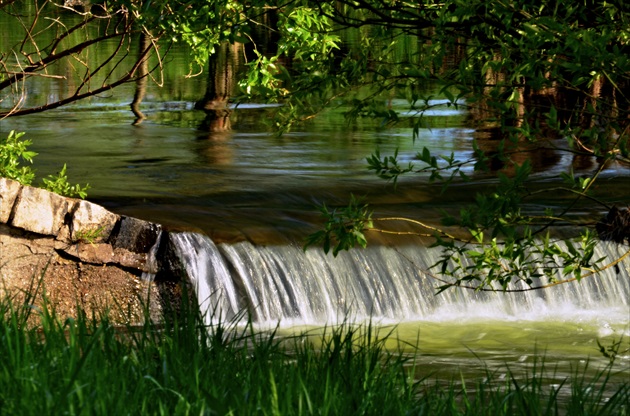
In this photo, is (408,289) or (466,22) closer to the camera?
(466,22)

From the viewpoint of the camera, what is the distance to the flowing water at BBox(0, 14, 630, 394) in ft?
31.2

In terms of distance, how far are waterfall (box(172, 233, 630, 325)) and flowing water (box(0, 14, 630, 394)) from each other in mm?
11

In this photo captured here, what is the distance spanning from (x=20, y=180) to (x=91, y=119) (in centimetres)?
934

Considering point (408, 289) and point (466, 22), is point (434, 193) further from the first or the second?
point (466, 22)

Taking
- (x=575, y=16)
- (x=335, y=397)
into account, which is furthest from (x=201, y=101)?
(x=335, y=397)

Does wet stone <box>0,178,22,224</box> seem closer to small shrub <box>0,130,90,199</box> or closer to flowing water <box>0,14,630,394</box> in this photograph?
small shrub <box>0,130,90,199</box>

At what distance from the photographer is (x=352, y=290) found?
10039 mm

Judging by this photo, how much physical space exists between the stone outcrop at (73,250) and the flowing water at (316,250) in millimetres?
534

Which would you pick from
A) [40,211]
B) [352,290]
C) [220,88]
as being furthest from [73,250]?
[220,88]

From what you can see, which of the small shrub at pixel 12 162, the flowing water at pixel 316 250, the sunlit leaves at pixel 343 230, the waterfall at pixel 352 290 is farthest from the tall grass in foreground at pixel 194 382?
the waterfall at pixel 352 290

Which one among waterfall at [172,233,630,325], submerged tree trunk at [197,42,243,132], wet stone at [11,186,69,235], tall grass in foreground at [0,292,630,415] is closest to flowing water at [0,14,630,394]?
waterfall at [172,233,630,325]

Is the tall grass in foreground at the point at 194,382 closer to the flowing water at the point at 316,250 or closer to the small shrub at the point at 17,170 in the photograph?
the flowing water at the point at 316,250

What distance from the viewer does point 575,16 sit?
6016 millimetres

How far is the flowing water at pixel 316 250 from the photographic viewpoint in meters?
9.50
